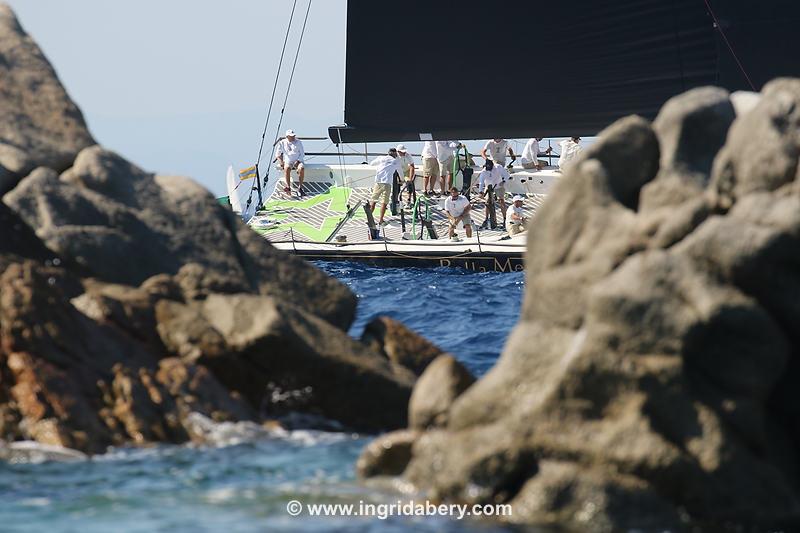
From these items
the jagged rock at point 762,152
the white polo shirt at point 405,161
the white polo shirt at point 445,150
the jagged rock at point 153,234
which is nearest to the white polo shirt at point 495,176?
the white polo shirt at point 445,150

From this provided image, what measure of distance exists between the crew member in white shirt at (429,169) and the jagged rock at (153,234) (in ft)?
61.5

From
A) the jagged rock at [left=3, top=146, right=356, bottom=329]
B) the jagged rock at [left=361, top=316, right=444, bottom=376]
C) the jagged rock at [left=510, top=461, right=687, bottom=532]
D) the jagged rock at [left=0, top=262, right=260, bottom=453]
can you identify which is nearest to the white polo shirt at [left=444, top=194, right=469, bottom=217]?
the jagged rock at [left=3, top=146, right=356, bottom=329]

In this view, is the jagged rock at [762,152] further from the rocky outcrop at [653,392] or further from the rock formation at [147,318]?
the rock formation at [147,318]

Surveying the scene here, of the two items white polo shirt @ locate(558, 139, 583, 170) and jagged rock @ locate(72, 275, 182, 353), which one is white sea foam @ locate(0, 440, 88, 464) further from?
white polo shirt @ locate(558, 139, 583, 170)

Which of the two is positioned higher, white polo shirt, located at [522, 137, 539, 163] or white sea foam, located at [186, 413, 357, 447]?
white polo shirt, located at [522, 137, 539, 163]

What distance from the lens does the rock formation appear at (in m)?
12.4

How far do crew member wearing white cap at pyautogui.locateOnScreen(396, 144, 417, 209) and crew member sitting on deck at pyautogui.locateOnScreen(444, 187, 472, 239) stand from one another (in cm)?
199

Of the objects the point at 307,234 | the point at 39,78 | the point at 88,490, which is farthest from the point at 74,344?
the point at 307,234

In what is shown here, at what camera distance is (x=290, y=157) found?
3638 centimetres

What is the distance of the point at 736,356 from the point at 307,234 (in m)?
23.1

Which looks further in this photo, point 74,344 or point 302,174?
point 302,174

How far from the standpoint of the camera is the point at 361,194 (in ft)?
117

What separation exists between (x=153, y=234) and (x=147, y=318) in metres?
1.58

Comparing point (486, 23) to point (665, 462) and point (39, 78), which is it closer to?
point (39, 78)
